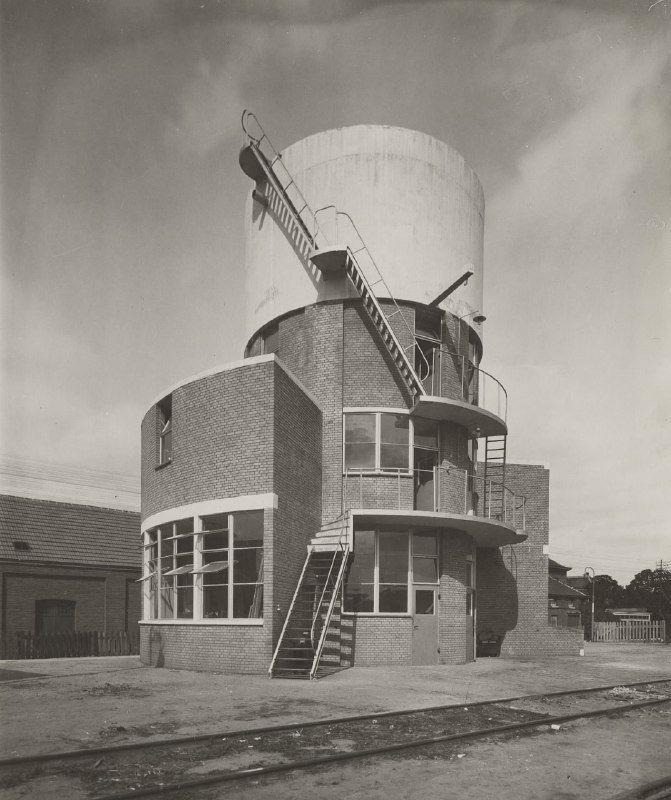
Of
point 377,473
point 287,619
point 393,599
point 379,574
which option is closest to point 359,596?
point 379,574

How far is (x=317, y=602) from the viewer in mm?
19422

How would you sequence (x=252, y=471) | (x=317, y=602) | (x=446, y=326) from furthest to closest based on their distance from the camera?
(x=446, y=326)
(x=317, y=602)
(x=252, y=471)

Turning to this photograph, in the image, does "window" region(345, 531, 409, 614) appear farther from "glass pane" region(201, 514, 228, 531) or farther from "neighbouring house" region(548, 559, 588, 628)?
"neighbouring house" region(548, 559, 588, 628)

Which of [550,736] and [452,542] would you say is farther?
[452,542]

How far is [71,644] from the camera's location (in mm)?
25766

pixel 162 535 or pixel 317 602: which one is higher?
pixel 162 535

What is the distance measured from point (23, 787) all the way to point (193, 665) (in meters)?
11.2

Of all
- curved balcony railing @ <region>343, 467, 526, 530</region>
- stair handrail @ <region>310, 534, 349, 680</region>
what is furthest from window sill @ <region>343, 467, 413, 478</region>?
stair handrail @ <region>310, 534, 349, 680</region>

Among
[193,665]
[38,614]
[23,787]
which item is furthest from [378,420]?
[38,614]

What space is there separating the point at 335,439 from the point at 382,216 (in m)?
6.49

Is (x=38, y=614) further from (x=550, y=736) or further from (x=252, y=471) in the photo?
(x=550, y=736)

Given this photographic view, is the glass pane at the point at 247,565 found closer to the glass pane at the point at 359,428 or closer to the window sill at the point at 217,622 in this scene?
the window sill at the point at 217,622

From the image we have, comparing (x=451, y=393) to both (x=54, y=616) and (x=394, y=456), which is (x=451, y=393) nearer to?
(x=394, y=456)

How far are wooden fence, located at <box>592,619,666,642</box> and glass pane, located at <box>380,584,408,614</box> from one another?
92.6ft
